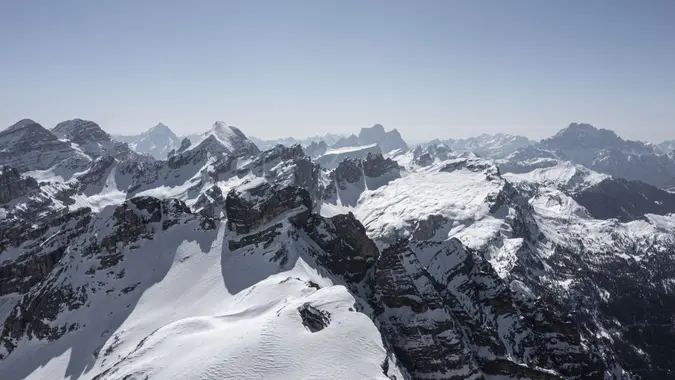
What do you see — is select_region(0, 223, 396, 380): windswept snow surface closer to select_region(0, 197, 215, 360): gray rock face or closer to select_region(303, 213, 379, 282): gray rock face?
select_region(0, 197, 215, 360): gray rock face

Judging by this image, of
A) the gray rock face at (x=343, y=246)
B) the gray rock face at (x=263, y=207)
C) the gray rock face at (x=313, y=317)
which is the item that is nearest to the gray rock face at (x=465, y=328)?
the gray rock face at (x=343, y=246)

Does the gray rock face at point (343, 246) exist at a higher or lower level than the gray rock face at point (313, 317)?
lower

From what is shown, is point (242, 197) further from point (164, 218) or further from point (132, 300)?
point (132, 300)

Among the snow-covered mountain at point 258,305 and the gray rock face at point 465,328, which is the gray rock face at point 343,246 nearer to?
the snow-covered mountain at point 258,305

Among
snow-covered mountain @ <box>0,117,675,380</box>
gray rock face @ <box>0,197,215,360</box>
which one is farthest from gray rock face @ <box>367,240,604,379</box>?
gray rock face @ <box>0,197,215,360</box>

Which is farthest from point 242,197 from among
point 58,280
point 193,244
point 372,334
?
point 372,334

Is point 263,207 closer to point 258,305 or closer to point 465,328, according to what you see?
point 258,305

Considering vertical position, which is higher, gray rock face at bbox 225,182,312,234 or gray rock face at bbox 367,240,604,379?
gray rock face at bbox 225,182,312,234

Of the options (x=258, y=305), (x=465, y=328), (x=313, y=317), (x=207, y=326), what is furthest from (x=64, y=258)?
(x=465, y=328)
